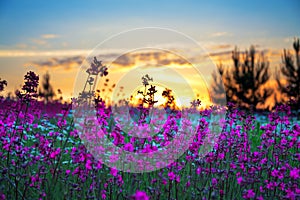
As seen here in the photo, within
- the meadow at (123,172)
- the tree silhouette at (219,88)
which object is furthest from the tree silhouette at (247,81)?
the meadow at (123,172)

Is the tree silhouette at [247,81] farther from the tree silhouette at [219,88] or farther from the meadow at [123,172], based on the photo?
the meadow at [123,172]

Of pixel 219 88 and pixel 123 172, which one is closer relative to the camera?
pixel 123 172

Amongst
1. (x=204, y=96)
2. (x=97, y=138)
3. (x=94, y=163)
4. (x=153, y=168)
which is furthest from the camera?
(x=204, y=96)

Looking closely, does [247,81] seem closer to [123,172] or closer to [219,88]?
[219,88]

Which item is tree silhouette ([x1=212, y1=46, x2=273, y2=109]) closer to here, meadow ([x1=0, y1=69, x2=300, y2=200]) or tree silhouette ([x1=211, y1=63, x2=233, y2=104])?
tree silhouette ([x1=211, y1=63, x2=233, y2=104])

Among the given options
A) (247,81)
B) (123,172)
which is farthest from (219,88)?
(123,172)

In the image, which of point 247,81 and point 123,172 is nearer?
point 123,172

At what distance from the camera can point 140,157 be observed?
531 centimetres

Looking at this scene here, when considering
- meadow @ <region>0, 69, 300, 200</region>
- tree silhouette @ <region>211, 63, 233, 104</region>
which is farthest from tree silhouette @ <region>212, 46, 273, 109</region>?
meadow @ <region>0, 69, 300, 200</region>

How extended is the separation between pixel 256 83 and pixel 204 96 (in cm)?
1880

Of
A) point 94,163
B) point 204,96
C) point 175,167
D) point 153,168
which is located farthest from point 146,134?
point 204,96

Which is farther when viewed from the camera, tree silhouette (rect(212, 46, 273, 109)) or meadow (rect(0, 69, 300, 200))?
tree silhouette (rect(212, 46, 273, 109))

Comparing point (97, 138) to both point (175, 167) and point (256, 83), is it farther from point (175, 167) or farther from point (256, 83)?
point (256, 83)

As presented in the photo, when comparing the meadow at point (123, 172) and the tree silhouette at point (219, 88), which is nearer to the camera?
the meadow at point (123, 172)
